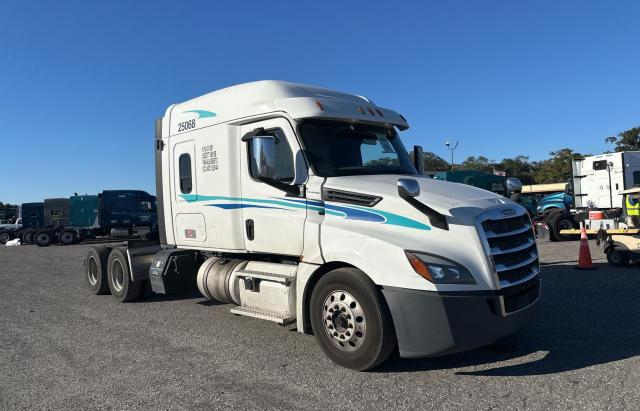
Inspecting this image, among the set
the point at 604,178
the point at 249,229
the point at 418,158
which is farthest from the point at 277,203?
the point at 604,178

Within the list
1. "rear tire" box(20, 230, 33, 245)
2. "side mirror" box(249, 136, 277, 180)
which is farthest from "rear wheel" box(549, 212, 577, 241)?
"rear tire" box(20, 230, 33, 245)

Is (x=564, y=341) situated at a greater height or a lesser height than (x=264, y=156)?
lesser

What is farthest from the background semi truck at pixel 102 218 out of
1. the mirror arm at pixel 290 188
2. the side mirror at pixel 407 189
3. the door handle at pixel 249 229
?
the side mirror at pixel 407 189

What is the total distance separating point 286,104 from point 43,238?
2935 cm

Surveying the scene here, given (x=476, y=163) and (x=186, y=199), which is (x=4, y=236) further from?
(x=476, y=163)

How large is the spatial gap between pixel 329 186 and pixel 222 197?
73.8 inches

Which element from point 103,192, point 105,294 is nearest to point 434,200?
point 105,294

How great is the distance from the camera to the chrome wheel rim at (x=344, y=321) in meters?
4.51

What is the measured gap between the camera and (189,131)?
22.8 feet

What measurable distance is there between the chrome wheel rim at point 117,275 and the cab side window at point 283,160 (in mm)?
4468

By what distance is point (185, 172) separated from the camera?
278 inches

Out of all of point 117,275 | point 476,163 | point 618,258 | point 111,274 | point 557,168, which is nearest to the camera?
point 117,275

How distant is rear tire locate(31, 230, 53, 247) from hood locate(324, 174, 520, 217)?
29505 mm

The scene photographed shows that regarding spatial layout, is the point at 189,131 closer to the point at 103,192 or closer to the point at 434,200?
the point at 434,200
